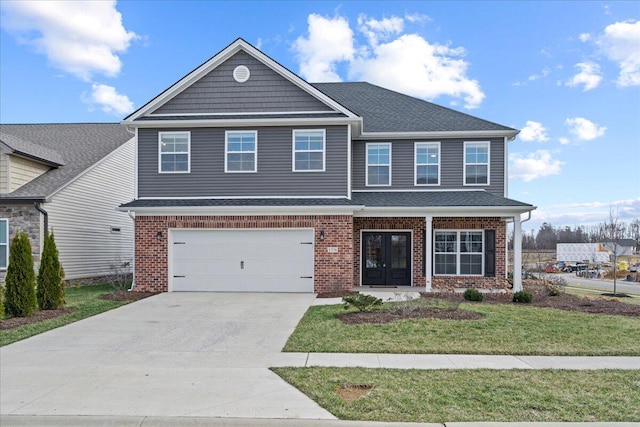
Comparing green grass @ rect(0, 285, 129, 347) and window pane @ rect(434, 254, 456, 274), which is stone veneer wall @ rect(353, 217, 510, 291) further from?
green grass @ rect(0, 285, 129, 347)

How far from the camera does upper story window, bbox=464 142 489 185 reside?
1628cm

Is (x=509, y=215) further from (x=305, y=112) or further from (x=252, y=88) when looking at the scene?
(x=252, y=88)

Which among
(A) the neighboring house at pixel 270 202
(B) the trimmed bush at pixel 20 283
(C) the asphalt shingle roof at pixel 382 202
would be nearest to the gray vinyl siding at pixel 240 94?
(A) the neighboring house at pixel 270 202

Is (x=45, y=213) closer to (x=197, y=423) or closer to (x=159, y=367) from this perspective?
(x=159, y=367)

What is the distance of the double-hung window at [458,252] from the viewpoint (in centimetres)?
1591

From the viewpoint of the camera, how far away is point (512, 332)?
28.2 ft

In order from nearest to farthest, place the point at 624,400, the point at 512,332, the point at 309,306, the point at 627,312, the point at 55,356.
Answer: the point at 624,400
the point at 55,356
the point at 512,332
the point at 627,312
the point at 309,306

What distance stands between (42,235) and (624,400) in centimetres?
1647

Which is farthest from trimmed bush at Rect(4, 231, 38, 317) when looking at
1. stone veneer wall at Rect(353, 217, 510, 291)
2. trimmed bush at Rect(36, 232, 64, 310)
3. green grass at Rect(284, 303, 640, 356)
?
stone veneer wall at Rect(353, 217, 510, 291)

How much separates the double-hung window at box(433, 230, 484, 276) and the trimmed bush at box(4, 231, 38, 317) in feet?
40.5

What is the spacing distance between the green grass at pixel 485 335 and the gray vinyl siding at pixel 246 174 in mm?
5439

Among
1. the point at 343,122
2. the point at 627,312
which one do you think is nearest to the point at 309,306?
the point at 343,122

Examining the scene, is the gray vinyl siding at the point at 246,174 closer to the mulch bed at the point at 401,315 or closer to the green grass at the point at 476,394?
the mulch bed at the point at 401,315

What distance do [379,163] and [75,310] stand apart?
10.9 meters
